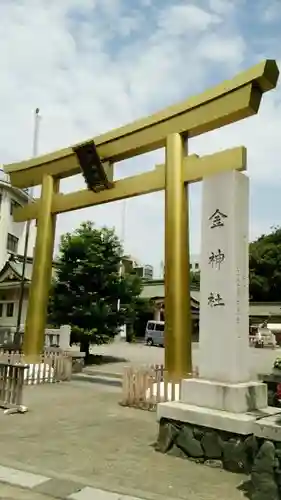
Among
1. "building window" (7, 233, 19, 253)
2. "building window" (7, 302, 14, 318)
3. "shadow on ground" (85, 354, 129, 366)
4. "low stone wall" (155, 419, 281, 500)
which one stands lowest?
"low stone wall" (155, 419, 281, 500)

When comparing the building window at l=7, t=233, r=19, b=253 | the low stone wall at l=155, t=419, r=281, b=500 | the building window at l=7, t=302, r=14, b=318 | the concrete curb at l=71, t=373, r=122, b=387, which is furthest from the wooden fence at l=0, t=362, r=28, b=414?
the building window at l=7, t=233, r=19, b=253

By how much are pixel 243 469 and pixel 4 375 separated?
576 centimetres

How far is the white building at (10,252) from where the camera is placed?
101 ft

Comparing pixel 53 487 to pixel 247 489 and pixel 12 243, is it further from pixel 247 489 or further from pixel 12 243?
pixel 12 243

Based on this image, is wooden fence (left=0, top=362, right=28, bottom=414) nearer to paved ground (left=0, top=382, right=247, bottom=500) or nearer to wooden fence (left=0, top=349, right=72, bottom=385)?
paved ground (left=0, top=382, right=247, bottom=500)

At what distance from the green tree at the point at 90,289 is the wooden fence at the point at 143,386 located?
9389mm

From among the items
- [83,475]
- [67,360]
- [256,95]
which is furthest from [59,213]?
[83,475]

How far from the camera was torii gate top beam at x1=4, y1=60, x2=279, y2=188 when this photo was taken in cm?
1027

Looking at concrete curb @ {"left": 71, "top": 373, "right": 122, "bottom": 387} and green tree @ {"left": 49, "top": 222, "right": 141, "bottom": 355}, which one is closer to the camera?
concrete curb @ {"left": 71, "top": 373, "right": 122, "bottom": 387}

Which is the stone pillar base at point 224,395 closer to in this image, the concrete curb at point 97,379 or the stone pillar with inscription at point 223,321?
the stone pillar with inscription at point 223,321

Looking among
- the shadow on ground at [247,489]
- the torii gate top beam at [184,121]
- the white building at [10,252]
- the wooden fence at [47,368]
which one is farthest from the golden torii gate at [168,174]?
the white building at [10,252]

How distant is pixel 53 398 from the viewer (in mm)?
11328

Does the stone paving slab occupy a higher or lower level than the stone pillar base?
lower

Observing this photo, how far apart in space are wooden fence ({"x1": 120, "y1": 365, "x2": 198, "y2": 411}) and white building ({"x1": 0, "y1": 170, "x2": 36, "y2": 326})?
780 inches
